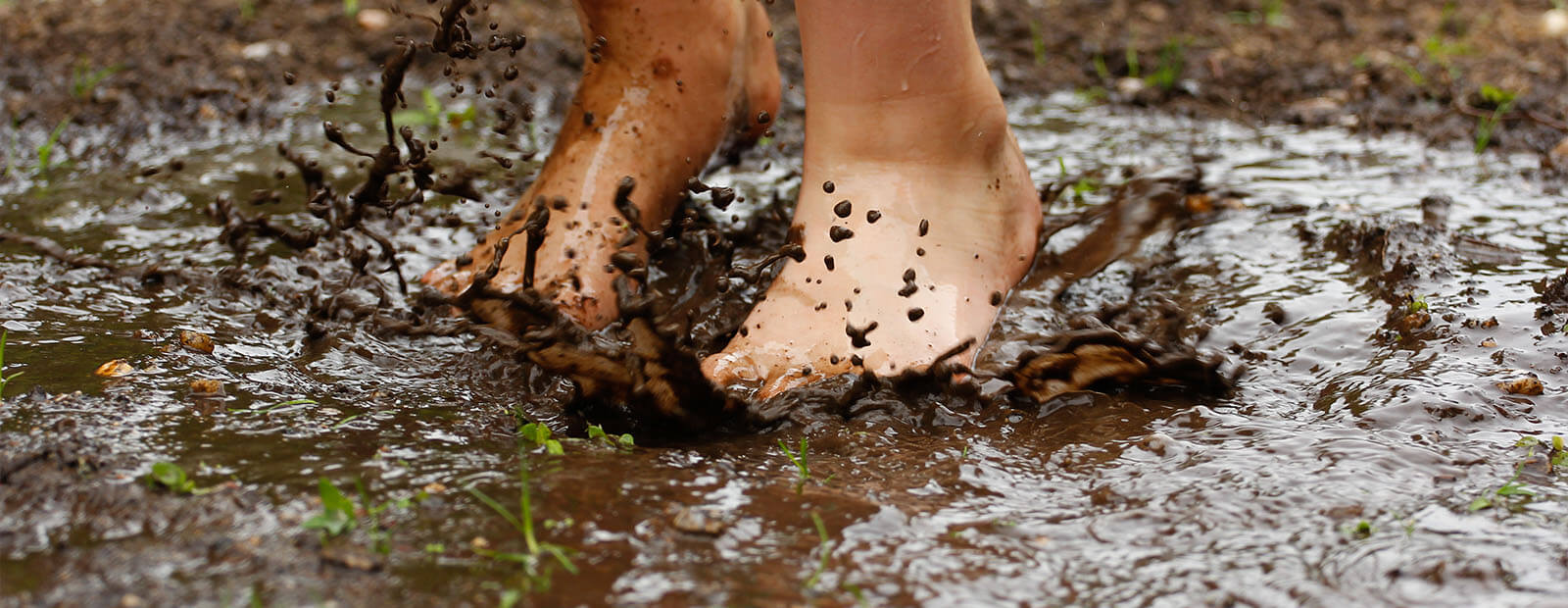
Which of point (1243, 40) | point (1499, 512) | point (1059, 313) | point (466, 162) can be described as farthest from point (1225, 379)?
point (1243, 40)

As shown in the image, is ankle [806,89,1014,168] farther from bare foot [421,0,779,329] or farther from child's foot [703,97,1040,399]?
bare foot [421,0,779,329]

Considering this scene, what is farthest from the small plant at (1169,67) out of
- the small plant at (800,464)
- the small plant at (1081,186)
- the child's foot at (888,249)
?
the small plant at (800,464)

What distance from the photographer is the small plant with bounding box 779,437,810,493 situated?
1512 mm

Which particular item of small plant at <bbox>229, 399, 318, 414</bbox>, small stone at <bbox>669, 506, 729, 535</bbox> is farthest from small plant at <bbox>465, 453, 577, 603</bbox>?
small plant at <bbox>229, 399, 318, 414</bbox>

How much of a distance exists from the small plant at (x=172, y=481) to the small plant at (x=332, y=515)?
16 cm

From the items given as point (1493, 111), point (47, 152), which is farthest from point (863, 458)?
point (1493, 111)

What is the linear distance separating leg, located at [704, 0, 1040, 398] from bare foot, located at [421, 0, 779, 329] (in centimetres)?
34

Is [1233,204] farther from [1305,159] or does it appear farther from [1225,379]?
[1225,379]

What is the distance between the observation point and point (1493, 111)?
3439mm

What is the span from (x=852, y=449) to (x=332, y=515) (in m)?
0.68

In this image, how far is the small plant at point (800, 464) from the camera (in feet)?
4.96

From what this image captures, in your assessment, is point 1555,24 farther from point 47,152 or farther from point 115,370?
point 47,152

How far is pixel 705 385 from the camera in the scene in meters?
1.71

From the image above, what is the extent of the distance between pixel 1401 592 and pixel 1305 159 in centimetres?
213
